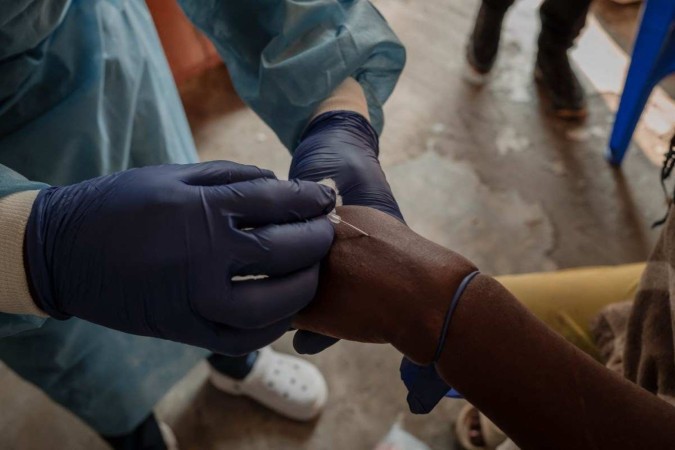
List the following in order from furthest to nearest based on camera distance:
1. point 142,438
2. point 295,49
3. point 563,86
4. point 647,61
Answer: point 563,86 < point 647,61 < point 142,438 < point 295,49

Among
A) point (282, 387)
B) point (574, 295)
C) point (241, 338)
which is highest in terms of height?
point (241, 338)

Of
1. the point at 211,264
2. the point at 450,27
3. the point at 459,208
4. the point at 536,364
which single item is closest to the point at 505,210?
the point at 459,208

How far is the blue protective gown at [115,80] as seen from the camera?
0.75 meters

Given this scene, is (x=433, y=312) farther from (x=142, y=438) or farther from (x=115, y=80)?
(x=142, y=438)

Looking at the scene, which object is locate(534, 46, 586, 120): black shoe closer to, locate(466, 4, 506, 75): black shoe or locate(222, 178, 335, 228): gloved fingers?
locate(466, 4, 506, 75): black shoe

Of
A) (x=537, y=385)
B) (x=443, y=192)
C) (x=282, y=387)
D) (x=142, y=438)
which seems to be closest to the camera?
(x=537, y=385)

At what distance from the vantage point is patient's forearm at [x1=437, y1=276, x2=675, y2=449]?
55cm

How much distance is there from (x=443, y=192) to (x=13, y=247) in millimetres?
1290

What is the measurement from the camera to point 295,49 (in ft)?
2.70

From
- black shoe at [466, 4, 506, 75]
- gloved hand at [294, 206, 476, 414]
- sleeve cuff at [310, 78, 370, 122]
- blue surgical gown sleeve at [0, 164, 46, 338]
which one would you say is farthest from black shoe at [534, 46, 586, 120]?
blue surgical gown sleeve at [0, 164, 46, 338]

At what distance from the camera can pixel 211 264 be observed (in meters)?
0.58

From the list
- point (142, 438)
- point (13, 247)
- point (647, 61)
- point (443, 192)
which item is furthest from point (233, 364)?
point (647, 61)

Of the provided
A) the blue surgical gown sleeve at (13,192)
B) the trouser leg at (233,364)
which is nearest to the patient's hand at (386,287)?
the blue surgical gown sleeve at (13,192)

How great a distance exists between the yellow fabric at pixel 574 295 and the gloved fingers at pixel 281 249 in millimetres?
411
